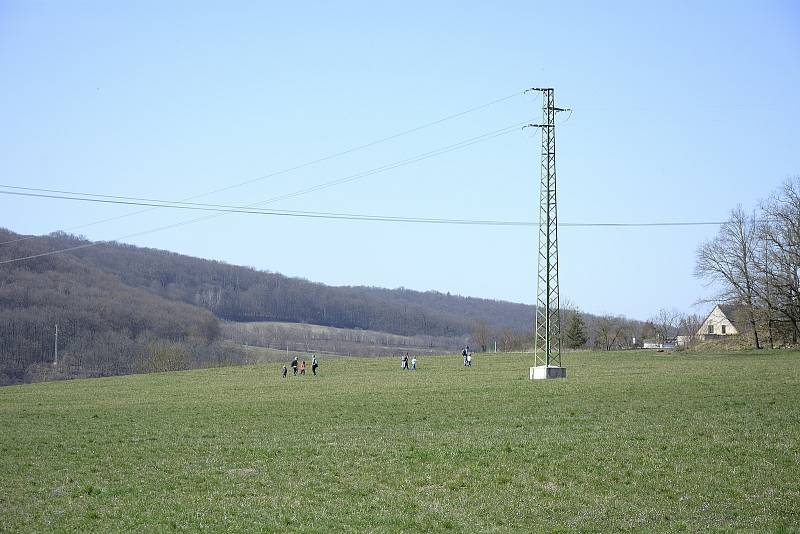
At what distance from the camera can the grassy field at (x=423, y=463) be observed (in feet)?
54.3

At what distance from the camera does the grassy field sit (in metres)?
16.6

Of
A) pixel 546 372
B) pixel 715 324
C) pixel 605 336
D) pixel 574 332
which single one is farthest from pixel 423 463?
pixel 715 324

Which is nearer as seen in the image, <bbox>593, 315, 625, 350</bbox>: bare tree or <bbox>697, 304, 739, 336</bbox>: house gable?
<bbox>593, 315, 625, 350</bbox>: bare tree

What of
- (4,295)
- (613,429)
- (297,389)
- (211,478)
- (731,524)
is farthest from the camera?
(4,295)

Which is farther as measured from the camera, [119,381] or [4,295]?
[4,295]

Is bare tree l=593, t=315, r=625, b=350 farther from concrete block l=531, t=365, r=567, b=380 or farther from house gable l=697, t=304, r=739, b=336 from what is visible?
concrete block l=531, t=365, r=567, b=380

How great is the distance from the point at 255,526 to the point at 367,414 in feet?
57.5

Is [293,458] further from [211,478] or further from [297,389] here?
[297,389]

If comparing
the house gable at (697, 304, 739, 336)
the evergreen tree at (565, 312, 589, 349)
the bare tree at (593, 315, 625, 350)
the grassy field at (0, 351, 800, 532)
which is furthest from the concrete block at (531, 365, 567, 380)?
the house gable at (697, 304, 739, 336)

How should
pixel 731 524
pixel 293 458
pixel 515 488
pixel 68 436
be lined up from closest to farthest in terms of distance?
1. pixel 731 524
2. pixel 515 488
3. pixel 293 458
4. pixel 68 436

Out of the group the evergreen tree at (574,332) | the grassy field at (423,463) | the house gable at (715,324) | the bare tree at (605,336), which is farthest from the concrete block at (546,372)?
the house gable at (715,324)

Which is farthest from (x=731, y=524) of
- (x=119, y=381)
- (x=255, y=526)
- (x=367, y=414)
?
(x=119, y=381)

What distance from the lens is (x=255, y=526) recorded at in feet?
52.7

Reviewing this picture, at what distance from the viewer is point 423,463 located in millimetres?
21609
